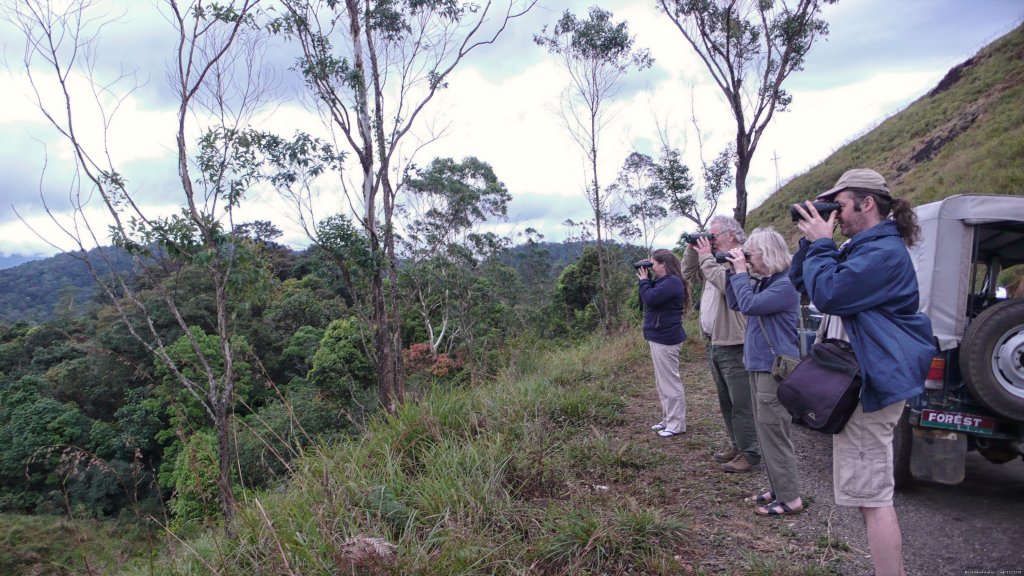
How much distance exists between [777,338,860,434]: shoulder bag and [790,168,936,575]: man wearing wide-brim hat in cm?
6

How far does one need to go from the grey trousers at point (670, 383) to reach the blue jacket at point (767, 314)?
1.39 meters

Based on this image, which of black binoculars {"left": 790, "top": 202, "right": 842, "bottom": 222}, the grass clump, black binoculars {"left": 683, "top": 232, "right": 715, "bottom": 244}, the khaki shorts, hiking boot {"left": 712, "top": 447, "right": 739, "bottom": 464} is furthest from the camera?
hiking boot {"left": 712, "top": 447, "right": 739, "bottom": 464}

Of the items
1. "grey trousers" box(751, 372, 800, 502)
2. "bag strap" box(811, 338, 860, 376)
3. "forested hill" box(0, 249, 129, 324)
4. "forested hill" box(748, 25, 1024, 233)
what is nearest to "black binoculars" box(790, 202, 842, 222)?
"bag strap" box(811, 338, 860, 376)

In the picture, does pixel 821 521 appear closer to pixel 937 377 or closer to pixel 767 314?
pixel 937 377

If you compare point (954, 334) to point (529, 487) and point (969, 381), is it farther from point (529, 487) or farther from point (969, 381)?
point (529, 487)

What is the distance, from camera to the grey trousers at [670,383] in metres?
4.66

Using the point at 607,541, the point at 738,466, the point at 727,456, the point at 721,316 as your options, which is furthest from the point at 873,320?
the point at 727,456

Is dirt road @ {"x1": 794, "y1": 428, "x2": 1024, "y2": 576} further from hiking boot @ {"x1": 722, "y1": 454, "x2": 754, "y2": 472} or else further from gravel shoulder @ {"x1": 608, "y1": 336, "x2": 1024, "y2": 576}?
hiking boot @ {"x1": 722, "y1": 454, "x2": 754, "y2": 472}

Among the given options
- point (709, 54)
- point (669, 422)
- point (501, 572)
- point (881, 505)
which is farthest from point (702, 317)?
point (709, 54)

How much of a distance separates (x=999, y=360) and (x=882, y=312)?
1679 millimetres

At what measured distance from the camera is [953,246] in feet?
10.9

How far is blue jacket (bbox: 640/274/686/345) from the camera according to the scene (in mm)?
4605

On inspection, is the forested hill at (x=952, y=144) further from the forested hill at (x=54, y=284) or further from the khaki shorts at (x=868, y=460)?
the khaki shorts at (x=868, y=460)

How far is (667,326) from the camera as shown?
4621 millimetres
